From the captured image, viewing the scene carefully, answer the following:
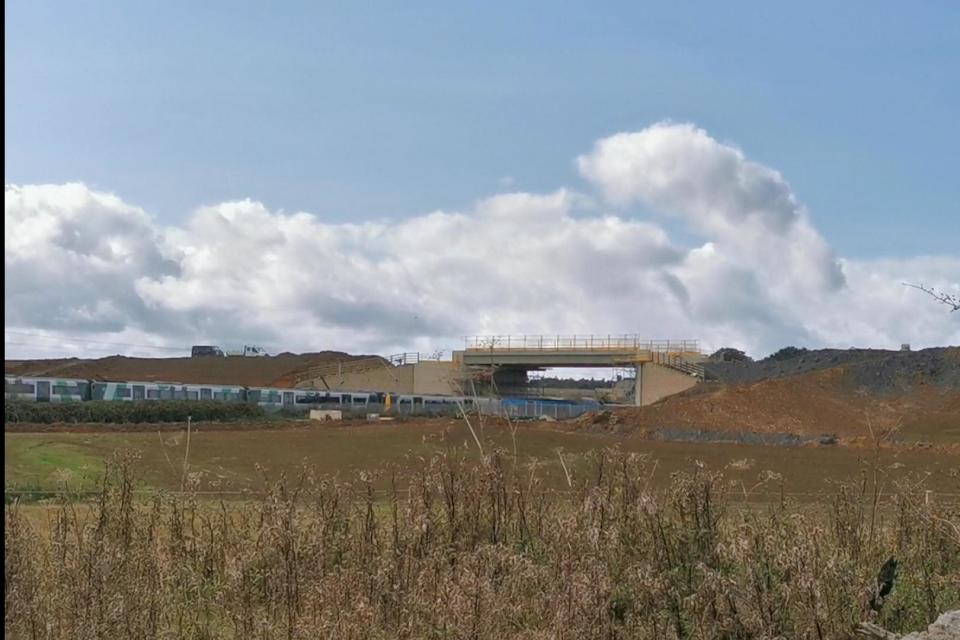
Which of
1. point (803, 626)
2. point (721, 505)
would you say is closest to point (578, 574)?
point (803, 626)

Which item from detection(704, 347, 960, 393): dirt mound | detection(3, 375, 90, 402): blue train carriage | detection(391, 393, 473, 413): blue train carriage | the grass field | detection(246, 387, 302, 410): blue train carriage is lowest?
Result: the grass field

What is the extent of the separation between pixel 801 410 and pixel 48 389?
117 ft

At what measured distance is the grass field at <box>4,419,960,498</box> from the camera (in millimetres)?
20875

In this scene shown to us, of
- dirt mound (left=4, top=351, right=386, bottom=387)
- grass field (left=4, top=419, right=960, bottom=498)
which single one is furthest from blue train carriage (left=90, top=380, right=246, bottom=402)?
dirt mound (left=4, top=351, right=386, bottom=387)

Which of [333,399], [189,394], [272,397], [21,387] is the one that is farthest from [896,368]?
[21,387]

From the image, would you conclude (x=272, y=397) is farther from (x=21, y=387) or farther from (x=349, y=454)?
(x=349, y=454)

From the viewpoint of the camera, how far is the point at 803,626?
6.11 meters

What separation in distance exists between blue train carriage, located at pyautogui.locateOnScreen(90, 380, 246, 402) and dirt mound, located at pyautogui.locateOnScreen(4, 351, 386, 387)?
16763 millimetres

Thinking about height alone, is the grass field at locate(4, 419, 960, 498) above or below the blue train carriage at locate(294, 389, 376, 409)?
below

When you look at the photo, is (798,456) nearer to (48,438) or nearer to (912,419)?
(912,419)

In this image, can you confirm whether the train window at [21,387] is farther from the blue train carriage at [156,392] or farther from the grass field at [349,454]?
the grass field at [349,454]

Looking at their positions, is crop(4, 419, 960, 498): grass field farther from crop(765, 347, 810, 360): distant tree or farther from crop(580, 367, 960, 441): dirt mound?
crop(765, 347, 810, 360): distant tree

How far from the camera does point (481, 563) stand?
6535 mm

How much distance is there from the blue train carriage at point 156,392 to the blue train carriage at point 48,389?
627 millimetres
